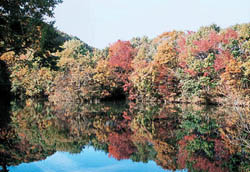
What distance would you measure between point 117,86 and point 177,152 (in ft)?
83.7

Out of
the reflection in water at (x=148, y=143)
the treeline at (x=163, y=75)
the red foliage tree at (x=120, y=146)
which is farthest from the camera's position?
the treeline at (x=163, y=75)

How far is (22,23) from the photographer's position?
931cm

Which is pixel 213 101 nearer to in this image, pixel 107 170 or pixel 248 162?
pixel 248 162

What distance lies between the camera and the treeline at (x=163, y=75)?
2280cm

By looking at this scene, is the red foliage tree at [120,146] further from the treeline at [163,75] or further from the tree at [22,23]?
the treeline at [163,75]

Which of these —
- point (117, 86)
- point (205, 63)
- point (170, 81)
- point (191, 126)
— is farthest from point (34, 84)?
point (191, 126)

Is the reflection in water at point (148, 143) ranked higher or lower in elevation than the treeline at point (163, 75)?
lower

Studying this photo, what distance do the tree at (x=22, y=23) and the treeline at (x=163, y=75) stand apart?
10139 millimetres

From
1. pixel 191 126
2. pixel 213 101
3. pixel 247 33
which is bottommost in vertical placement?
pixel 191 126

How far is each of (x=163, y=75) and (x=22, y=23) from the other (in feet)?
66.2

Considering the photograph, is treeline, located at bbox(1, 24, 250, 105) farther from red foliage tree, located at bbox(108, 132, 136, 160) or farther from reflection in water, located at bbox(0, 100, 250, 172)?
red foliage tree, located at bbox(108, 132, 136, 160)

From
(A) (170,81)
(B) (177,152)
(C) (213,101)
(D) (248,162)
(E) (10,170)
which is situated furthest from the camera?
(A) (170,81)

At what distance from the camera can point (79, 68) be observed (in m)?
28.3

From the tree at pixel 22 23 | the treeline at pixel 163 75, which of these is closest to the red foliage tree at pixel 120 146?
the tree at pixel 22 23
